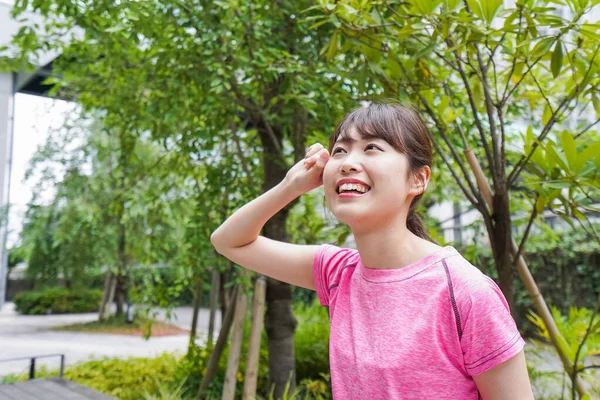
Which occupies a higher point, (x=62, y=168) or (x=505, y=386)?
(x=62, y=168)

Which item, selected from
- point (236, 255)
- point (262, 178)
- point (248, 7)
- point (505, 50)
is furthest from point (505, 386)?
point (262, 178)

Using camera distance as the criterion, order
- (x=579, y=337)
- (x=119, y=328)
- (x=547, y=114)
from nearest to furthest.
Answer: (x=547, y=114) < (x=579, y=337) < (x=119, y=328)

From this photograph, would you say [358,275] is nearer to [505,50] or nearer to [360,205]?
[360,205]

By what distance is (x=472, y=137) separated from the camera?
3.03 m

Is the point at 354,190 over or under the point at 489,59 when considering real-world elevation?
under

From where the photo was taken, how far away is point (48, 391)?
414 cm

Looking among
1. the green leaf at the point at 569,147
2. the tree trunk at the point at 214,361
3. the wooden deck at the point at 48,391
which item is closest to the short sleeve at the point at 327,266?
the green leaf at the point at 569,147

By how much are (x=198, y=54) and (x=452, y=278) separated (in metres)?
2.39

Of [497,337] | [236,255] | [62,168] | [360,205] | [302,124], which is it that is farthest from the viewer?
[62,168]

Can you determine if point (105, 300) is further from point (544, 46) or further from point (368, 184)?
point (368, 184)

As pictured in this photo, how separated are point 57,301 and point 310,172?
598 inches

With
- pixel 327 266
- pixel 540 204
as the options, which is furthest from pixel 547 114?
pixel 327 266

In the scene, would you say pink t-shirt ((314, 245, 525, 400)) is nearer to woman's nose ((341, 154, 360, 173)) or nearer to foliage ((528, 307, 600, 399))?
woman's nose ((341, 154, 360, 173))

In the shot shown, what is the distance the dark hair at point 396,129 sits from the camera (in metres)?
0.89
